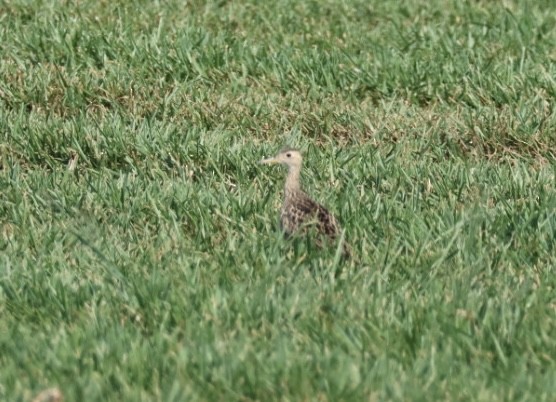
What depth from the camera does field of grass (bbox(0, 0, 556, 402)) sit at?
16.1ft

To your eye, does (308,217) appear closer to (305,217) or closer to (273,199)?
(305,217)

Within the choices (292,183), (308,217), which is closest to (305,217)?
(308,217)

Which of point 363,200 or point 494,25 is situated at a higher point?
point 363,200

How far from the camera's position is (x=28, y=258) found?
613 centimetres

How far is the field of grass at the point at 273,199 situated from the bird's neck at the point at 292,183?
0.18 meters

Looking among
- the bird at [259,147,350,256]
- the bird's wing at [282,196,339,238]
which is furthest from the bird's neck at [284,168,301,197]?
the bird's wing at [282,196,339,238]

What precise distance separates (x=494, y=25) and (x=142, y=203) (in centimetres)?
491

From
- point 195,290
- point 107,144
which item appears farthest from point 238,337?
point 107,144

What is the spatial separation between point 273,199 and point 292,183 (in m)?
0.34

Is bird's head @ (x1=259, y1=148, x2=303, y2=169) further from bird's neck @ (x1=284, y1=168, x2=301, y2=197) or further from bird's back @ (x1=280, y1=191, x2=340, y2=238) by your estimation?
bird's back @ (x1=280, y1=191, x2=340, y2=238)

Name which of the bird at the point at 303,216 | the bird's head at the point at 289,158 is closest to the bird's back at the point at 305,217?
the bird at the point at 303,216

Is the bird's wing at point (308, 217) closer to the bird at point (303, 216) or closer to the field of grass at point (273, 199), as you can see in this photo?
the bird at point (303, 216)

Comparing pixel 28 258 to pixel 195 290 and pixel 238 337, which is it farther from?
pixel 238 337

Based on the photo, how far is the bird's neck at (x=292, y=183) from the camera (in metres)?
6.68
